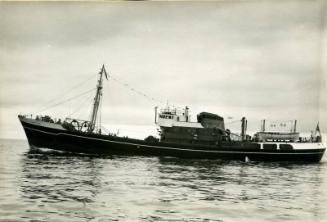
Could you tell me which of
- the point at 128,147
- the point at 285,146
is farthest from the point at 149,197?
the point at 285,146

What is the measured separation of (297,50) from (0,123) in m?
11.6

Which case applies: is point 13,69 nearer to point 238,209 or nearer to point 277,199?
point 238,209

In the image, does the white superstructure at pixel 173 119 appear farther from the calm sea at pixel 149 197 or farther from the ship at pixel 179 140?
the calm sea at pixel 149 197

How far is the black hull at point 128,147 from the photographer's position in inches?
1368

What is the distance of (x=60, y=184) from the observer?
17469 millimetres

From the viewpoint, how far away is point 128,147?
35.8m

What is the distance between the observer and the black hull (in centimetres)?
3475

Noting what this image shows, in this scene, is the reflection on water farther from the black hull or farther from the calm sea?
the black hull

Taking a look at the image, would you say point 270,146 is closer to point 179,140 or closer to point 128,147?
point 179,140

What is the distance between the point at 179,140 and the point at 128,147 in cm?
468

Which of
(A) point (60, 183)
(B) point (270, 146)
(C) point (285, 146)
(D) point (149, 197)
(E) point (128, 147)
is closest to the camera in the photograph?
(D) point (149, 197)

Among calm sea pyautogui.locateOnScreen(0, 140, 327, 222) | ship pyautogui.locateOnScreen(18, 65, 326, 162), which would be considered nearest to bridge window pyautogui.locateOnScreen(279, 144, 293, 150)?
ship pyautogui.locateOnScreen(18, 65, 326, 162)

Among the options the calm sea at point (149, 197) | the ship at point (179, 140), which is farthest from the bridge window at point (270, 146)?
the calm sea at point (149, 197)

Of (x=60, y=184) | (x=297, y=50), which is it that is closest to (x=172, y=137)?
(x=60, y=184)
